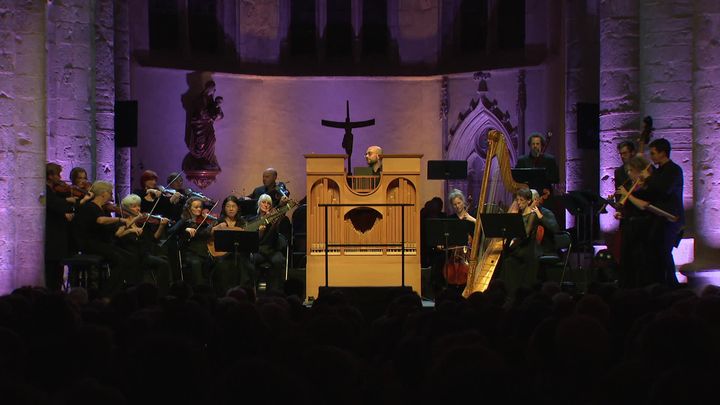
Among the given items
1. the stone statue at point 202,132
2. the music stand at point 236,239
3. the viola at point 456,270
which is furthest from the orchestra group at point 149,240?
the stone statue at point 202,132

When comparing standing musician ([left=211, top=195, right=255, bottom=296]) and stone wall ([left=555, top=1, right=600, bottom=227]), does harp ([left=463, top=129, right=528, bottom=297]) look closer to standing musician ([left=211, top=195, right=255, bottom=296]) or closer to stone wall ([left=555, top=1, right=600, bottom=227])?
standing musician ([left=211, top=195, right=255, bottom=296])

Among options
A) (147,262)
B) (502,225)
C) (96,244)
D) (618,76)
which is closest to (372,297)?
(502,225)

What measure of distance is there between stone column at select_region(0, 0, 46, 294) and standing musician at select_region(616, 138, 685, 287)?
19.2 feet

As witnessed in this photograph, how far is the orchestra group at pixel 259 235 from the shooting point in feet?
29.4

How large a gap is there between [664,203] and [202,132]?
11.2 metres

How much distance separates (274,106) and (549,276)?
918cm

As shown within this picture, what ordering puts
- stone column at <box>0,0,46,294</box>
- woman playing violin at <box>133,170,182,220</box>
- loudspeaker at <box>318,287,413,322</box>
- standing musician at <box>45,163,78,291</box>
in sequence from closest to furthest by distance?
loudspeaker at <box>318,287,413,322</box>, stone column at <box>0,0,46,294</box>, standing musician at <box>45,163,78,291</box>, woman playing violin at <box>133,170,182,220</box>

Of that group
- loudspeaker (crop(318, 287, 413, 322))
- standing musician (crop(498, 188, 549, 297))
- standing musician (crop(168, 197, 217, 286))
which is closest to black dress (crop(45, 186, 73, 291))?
standing musician (crop(168, 197, 217, 286))

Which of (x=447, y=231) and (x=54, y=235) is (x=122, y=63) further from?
(x=447, y=231)

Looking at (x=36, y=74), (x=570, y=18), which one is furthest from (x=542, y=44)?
(x=36, y=74)

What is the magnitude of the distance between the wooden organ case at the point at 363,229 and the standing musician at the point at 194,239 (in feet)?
5.74

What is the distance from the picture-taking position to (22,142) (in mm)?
9695

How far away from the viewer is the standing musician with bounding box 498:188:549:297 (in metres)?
10.3

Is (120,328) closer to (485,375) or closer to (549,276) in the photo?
(485,375)
